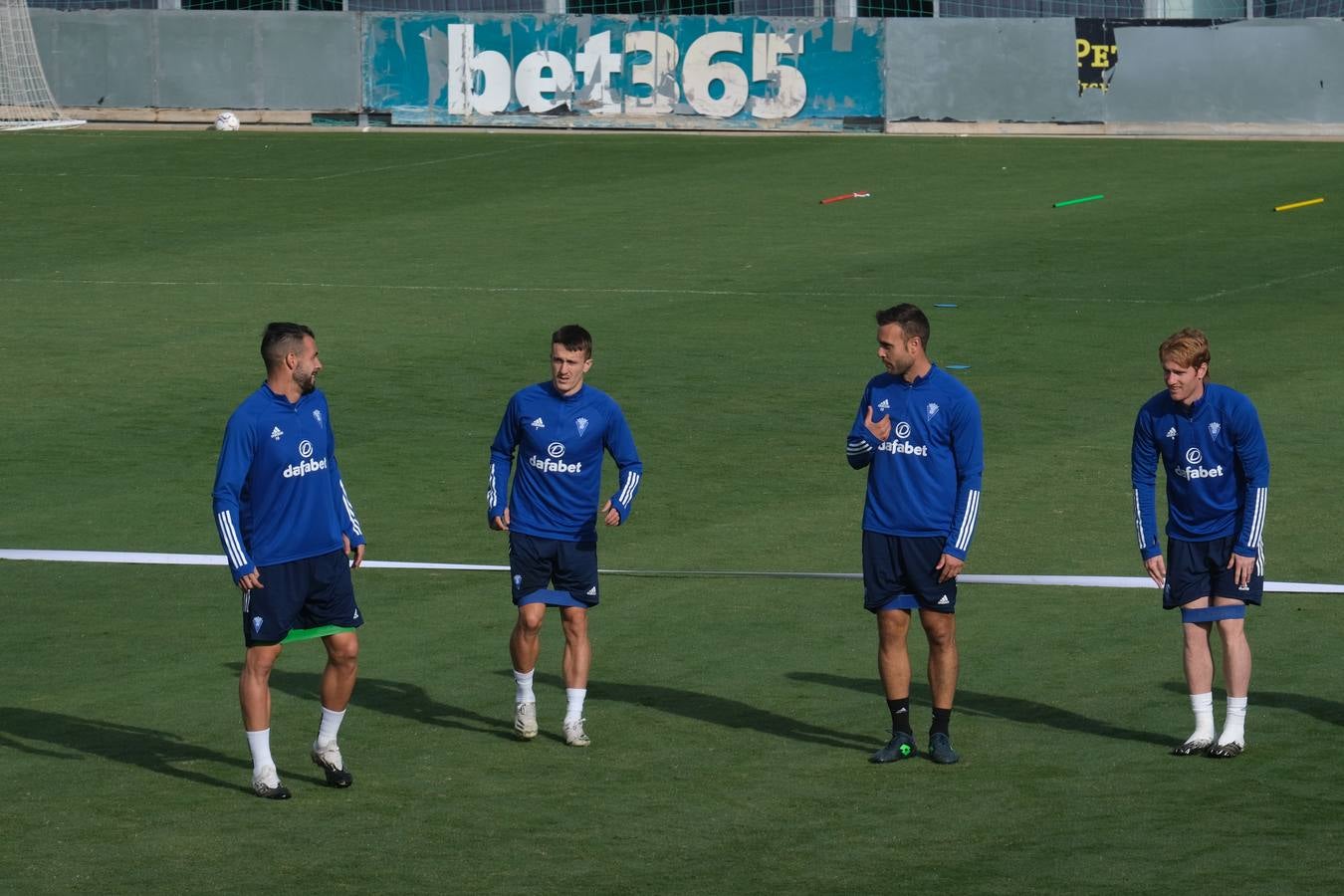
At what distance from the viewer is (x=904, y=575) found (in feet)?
31.6

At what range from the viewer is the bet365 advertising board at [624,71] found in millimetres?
38438

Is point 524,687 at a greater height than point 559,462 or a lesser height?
lesser

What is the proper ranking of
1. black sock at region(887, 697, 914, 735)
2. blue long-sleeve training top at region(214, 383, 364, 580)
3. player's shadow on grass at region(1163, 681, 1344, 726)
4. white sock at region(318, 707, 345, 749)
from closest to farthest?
blue long-sleeve training top at region(214, 383, 364, 580), white sock at region(318, 707, 345, 749), black sock at region(887, 697, 914, 735), player's shadow on grass at region(1163, 681, 1344, 726)

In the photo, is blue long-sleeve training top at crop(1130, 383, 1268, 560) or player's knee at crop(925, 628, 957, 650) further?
player's knee at crop(925, 628, 957, 650)

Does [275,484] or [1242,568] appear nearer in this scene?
[275,484]

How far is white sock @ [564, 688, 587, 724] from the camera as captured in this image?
9875 mm

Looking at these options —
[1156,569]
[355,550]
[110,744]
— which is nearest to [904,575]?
[1156,569]

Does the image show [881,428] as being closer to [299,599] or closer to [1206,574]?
[1206,574]

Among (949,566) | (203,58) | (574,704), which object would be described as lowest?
(574,704)

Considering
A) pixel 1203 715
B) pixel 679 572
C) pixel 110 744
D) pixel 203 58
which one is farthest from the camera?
pixel 203 58

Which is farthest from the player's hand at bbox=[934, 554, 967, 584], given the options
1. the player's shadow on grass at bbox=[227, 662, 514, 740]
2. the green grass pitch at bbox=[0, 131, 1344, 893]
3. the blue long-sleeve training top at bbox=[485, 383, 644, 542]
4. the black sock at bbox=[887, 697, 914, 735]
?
the player's shadow on grass at bbox=[227, 662, 514, 740]

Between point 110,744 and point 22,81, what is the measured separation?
116 ft

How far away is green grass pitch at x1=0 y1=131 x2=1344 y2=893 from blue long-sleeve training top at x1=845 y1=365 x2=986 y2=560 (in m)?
1.00

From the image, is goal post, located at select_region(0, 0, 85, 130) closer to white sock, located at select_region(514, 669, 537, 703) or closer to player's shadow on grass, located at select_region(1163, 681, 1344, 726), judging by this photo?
white sock, located at select_region(514, 669, 537, 703)
